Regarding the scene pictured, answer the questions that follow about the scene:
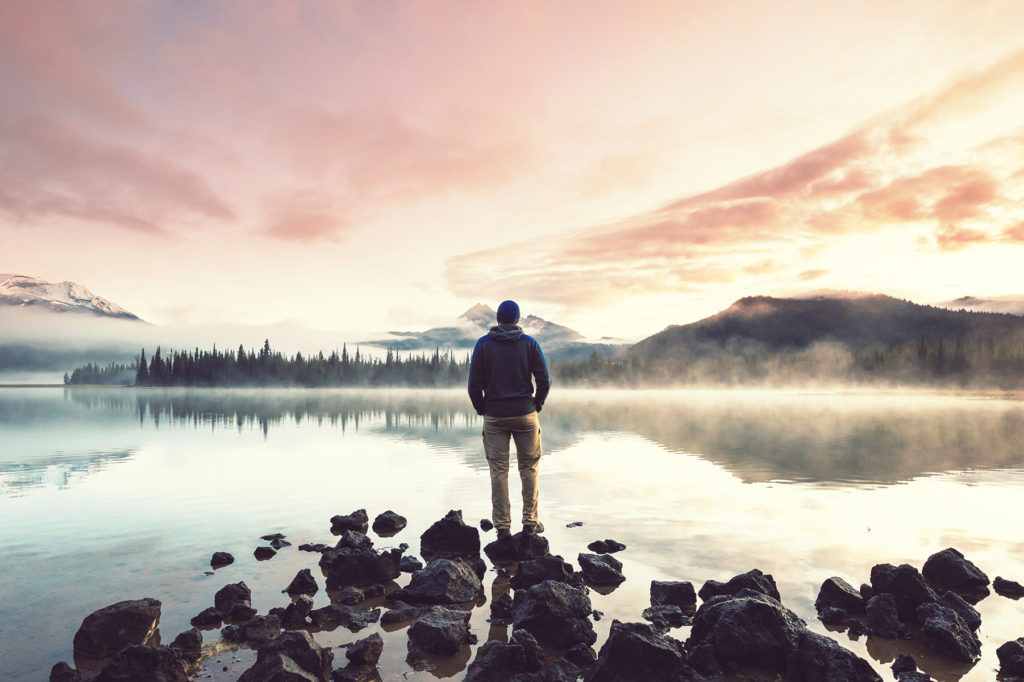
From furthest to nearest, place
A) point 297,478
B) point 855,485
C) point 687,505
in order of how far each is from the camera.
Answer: point 297,478 < point 855,485 < point 687,505

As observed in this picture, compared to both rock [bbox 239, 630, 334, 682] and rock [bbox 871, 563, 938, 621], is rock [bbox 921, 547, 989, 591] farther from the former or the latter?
rock [bbox 239, 630, 334, 682]

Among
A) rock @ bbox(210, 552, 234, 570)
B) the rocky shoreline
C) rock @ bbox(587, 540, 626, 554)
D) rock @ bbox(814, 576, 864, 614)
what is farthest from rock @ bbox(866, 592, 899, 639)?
rock @ bbox(210, 552, 234, 570)

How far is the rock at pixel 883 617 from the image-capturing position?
27.6 ft

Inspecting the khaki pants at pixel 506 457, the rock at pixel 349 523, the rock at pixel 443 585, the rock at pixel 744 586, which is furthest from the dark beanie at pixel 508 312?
the rock at pixel 744 586

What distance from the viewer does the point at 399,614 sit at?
354 inches

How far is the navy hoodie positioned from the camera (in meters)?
13.2

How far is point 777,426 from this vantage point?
49.7 meters

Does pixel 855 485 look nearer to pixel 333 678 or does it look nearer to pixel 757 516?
pixel 757 516

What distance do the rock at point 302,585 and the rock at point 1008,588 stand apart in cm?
1142

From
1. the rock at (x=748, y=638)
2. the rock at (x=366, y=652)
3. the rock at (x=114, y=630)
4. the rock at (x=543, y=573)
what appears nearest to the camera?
the rock at (x=366, y=652)

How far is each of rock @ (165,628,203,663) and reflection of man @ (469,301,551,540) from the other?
6.43 m

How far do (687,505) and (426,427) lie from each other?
3417 cm

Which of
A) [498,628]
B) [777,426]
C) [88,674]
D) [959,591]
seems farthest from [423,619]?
[777,426]

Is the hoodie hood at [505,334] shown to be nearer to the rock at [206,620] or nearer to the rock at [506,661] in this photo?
the rock at [506,661]
